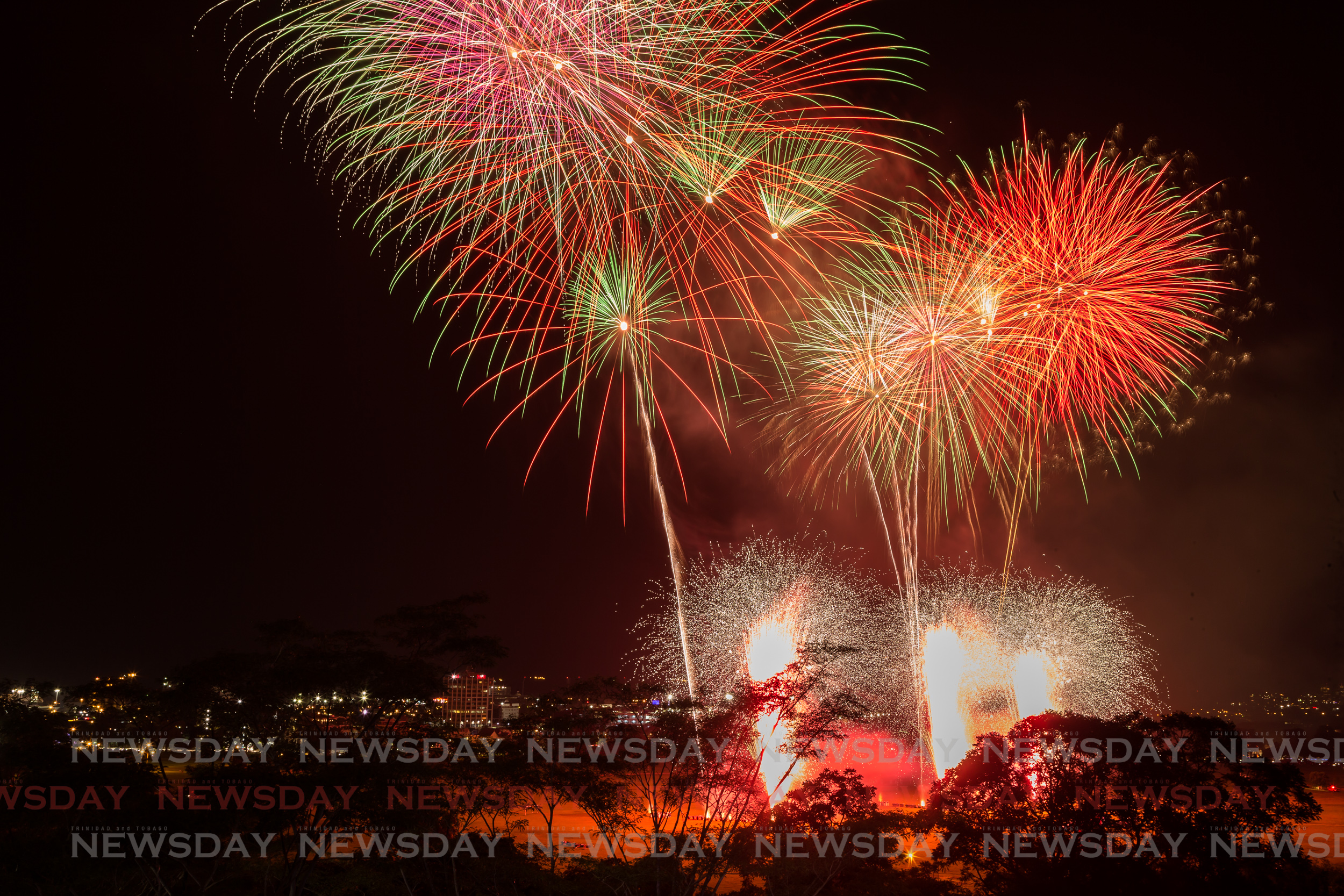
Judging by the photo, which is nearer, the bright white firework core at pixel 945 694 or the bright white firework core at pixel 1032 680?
the bright white firework core at pixel 1032 680

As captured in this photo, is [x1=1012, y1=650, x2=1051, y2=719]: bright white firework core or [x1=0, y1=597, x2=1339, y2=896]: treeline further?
[x1=1012, y1=650, x2=1051, y2=719]: bright white firework core

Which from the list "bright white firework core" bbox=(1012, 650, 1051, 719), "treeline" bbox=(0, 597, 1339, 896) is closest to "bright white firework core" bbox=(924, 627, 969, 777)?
"bright white firework core" bbox=(1012, 650, 1051, 719)

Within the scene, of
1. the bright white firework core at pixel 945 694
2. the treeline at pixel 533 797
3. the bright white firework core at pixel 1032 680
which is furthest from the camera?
the bright white firework core at pixel 945 694

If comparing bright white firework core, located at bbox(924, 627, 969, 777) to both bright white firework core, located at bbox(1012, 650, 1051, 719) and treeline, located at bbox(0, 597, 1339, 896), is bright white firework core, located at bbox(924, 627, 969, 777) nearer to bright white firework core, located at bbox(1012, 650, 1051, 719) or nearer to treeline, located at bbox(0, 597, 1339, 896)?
bright white firework core, located at bbox(1012, 650, 1051, 719)

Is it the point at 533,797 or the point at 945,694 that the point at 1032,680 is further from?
the point at 533,797

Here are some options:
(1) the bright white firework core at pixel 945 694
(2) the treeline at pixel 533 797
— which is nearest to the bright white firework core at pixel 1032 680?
(1) the bright white firework core at pixel 945 694

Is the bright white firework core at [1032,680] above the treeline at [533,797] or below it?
above

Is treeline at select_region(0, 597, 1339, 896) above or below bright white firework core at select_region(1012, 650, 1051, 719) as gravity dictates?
below

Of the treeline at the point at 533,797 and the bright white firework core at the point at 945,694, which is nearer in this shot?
the treeline at the point at 533,797

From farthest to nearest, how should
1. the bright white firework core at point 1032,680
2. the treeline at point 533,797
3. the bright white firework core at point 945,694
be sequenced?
the bright white firework core at point 945,694
the bright white firework core at point 1032,680
the treeline at point 533,797

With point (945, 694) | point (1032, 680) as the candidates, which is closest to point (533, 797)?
point (945, 694)

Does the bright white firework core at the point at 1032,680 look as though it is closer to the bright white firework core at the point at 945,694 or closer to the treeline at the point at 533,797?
the bright white firework core at the point at 945,694
